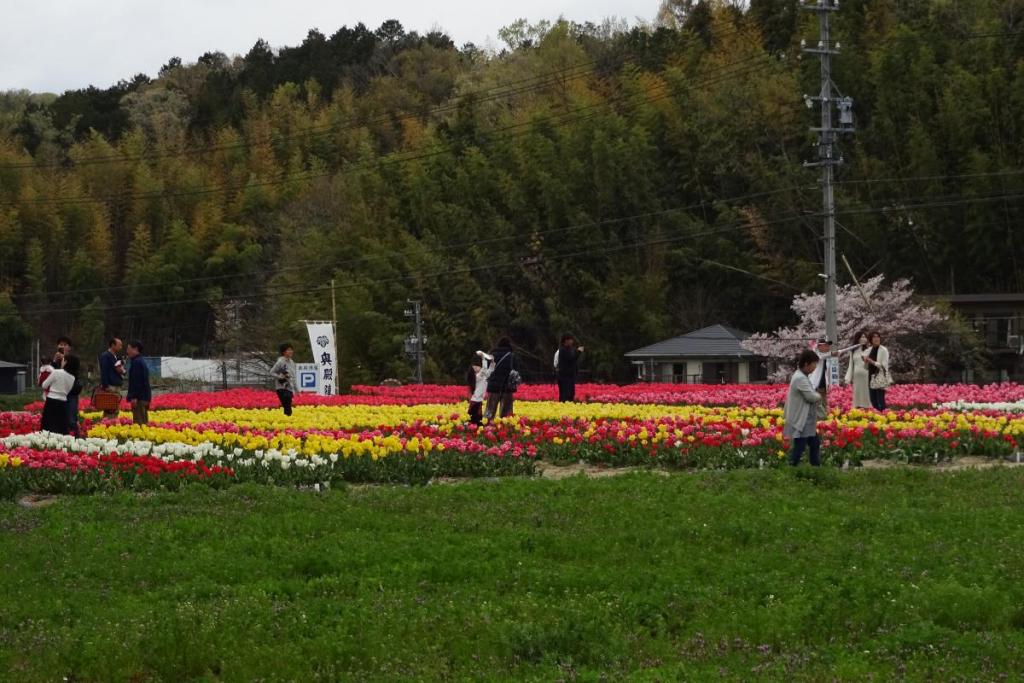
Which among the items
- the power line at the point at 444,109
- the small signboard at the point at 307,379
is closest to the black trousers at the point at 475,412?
the small signboard at the point at 307,379

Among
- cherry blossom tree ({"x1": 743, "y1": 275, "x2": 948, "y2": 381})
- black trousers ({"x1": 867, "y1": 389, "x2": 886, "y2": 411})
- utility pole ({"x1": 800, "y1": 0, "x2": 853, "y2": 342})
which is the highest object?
utility pole ({"x1": 800, "y1": 0, "x2": 853, "y2": 342})

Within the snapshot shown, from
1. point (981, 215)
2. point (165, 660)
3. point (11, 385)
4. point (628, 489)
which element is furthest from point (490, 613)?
point (11, 385)

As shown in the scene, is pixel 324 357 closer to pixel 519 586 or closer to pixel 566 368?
pixel 566 368

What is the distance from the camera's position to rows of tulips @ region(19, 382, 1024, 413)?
90.9 ft

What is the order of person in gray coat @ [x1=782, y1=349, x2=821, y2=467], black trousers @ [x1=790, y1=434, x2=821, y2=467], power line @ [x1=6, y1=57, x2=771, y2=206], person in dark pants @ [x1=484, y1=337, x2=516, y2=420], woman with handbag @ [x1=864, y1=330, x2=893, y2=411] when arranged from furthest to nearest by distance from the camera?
power line @ [x1=6, y1=57, x2=771, y2=206] < woman with handbag @ [x1=864, y1=330, x2=893, y2=411] < person in dark pants @ [x1=484, y1=337, x2=516, y2=420] < black trousers @ [x1=790, y1=434, x2=821, y2=467] < person in gray coat @ [x1=782, y1=349, x2=821, y2=467]

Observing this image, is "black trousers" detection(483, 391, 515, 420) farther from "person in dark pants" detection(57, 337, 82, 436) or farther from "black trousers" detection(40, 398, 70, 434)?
"black trousers" detection(40, 398, 70, 434)

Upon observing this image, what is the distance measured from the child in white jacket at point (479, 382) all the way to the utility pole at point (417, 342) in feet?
107

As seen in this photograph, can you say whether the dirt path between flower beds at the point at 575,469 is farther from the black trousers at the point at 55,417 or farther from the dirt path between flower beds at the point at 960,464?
the black trousers at the point at 55,417

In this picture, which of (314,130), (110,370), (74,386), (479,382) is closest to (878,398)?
(479,382)

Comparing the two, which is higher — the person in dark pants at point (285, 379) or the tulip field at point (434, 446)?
the person in dark pants at point (285, 379)

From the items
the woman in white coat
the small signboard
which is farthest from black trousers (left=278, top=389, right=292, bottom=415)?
the small signboard

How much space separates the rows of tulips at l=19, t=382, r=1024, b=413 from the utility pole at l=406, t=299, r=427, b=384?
60.1 feet

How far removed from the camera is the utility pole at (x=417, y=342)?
5572 centimetres

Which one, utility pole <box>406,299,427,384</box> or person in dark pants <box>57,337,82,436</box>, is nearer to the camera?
person in dark pants <box>57,337,82,436</box>
